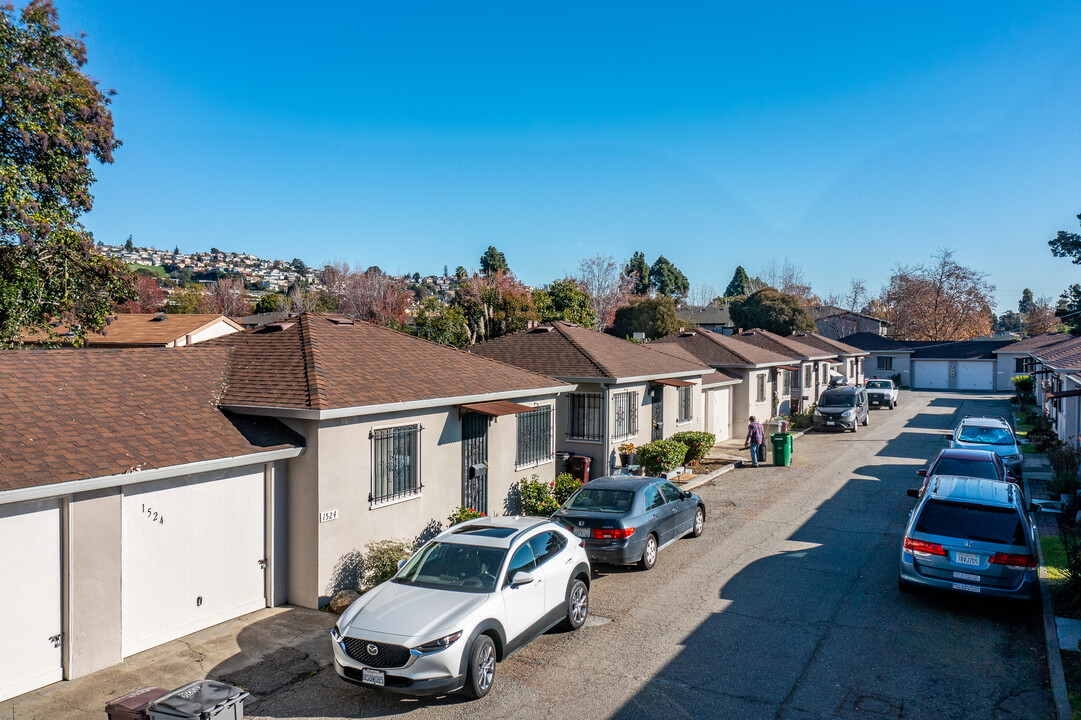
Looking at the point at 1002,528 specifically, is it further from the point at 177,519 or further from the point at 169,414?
the point at 169,414

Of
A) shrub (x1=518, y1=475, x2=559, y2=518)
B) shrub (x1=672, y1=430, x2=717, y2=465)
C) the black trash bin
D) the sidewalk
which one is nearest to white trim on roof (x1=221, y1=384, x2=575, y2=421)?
shrub (x1=518, y1=475, x2=559, y2=518)

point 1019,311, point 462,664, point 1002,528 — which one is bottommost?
point 462,664

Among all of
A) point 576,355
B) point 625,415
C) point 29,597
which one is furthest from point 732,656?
point 576,355

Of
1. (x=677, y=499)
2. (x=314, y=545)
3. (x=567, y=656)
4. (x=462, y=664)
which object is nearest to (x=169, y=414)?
(x=314, y=545)

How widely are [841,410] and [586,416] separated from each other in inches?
638

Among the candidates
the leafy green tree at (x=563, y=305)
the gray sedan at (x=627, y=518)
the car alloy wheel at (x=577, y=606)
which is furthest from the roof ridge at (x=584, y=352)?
the leafy green tree at (x=563, y=305)

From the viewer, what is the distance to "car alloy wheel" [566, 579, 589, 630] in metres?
9.28

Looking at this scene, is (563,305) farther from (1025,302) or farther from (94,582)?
(1025,302)

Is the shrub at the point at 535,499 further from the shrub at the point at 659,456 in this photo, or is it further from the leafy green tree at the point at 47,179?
the leafy green tree at the point at 47,179

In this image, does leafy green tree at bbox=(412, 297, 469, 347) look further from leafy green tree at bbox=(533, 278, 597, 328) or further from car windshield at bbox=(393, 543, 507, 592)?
car windshield at bbox=(393, 543, 507, 592)

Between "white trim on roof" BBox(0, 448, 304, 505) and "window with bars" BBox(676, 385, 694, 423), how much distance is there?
49.9ft

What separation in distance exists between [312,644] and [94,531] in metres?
2.88

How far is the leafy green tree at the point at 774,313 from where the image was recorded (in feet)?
187

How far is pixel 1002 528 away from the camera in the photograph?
9547 millimetres
